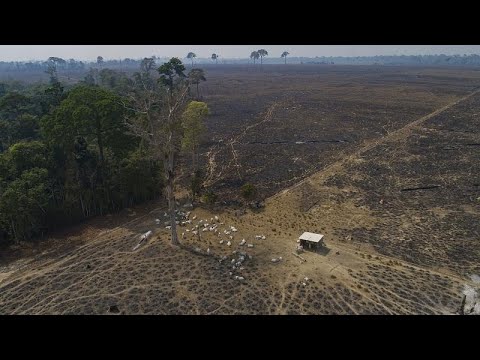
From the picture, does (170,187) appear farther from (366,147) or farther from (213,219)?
(366,147)

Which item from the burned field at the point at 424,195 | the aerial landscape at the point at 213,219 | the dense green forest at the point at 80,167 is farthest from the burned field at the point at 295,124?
the dense green forest at the point at 80,167

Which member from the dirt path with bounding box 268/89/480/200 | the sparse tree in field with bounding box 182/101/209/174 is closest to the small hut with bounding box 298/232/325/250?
the dirt path with bounding box 268/89/480/200

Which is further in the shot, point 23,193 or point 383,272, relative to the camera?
point 23,193

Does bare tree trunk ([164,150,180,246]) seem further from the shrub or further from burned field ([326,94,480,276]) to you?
burned field ([326,94,480,276])

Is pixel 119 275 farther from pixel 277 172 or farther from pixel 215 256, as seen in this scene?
pixel 277 172

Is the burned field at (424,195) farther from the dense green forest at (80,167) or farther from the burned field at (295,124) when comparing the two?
the dense green forest at (80,167)

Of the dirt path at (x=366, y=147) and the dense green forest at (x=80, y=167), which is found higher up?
the dense green forest at (x=80, y=167)

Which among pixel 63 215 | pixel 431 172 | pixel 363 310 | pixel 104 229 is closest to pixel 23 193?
pixel 63 215
